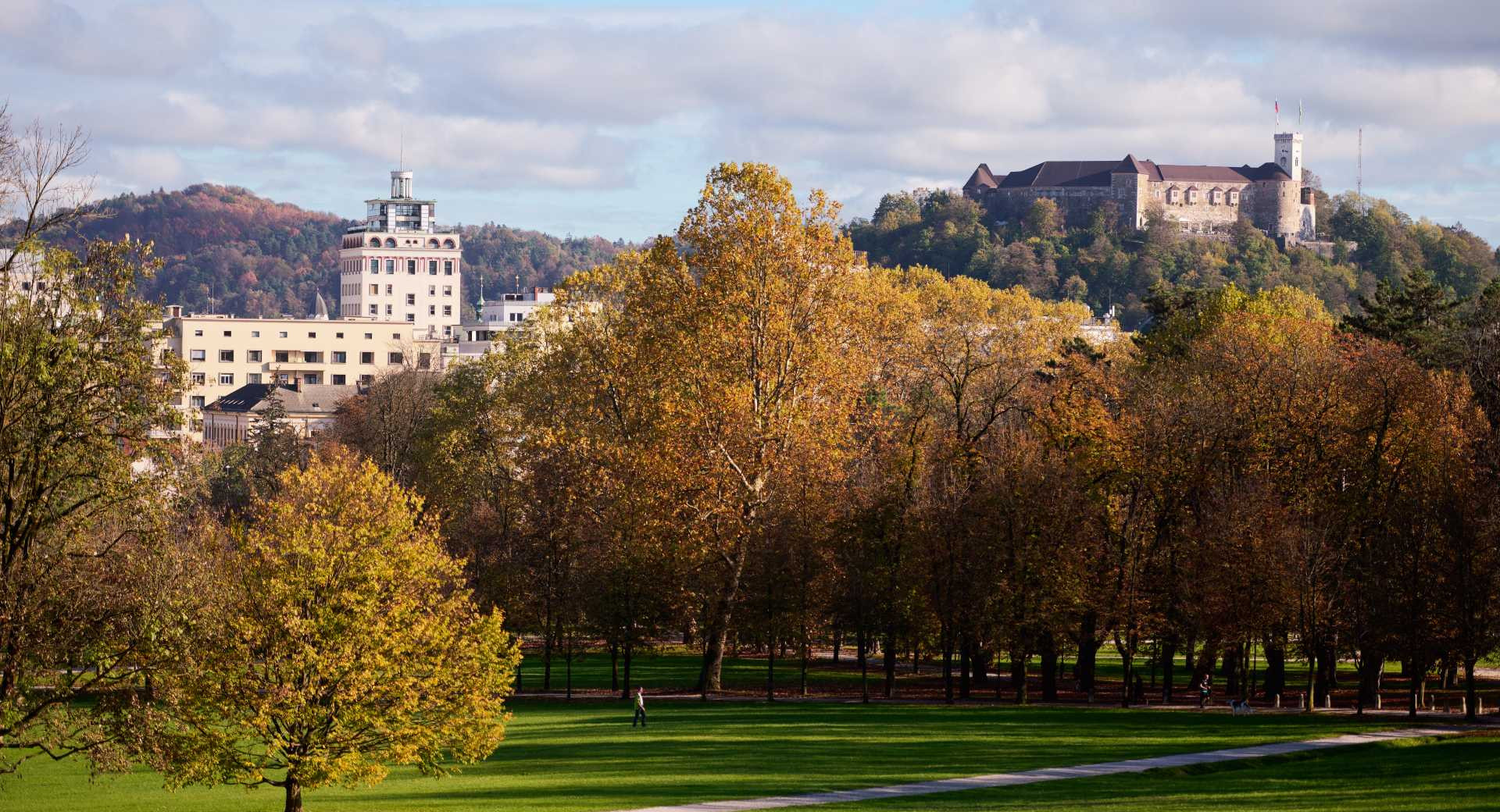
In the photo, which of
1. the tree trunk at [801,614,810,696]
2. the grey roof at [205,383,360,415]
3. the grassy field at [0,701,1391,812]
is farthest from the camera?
the grey roof at [205,383,360,415]

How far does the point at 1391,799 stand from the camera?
37719 millimetres

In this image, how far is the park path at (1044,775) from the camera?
3891 cm

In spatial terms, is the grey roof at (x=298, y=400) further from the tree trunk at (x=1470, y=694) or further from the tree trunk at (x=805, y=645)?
the tree trunk at (x=1470, y=694)

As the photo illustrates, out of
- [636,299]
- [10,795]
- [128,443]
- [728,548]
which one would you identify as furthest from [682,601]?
[128,443]

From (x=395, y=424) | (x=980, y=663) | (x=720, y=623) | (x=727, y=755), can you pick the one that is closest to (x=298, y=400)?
(x=395, y=424)

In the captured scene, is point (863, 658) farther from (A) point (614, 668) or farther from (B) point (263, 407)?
(B) point (263, 407)

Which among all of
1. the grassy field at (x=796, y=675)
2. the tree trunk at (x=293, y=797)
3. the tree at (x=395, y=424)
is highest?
the tree at (x=395, y=424)

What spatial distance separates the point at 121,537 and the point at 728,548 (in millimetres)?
30528

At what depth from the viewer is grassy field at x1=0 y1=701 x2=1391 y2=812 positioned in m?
41.6

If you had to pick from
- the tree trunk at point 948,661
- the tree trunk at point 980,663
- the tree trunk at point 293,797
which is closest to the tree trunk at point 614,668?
the tree trunk at point 948,661

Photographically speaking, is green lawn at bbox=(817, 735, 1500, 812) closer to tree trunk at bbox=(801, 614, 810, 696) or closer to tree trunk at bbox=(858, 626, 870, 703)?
tree trunk at bbox=(858, 626, 870, 703)

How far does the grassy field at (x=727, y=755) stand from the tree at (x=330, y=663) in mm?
2419

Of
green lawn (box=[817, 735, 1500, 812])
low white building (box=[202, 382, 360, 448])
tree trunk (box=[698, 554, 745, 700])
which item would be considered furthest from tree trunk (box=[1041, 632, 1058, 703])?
low white building (box=[202, 382, 360, 448])

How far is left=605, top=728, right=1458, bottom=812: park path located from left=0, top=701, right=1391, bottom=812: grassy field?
2.66ft
